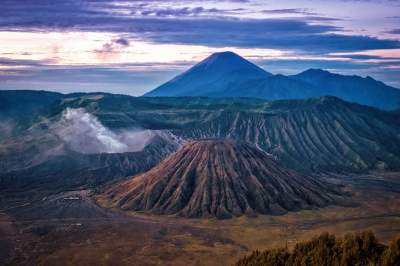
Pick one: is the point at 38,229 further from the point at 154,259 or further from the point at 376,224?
the point at 376,224

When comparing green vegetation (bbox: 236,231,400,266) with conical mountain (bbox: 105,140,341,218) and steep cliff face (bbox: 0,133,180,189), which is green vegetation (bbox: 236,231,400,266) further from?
steep cliff face (bbox: 0,133,180,189)

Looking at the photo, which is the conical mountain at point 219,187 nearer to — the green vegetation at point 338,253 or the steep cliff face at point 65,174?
the steep cliff face at point 65,174

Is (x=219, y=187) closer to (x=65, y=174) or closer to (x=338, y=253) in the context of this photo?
(x=65, y=174)

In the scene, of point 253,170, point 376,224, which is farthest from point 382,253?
point 253,170

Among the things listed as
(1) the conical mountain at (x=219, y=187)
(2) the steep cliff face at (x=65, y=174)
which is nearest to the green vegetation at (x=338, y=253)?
(1) the conical mountain at (x=219, y=187)

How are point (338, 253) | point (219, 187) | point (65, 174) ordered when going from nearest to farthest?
point (338, 253)
point (219, 187)
point (65, 174)

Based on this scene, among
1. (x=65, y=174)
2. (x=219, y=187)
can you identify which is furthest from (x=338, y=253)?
(x=65, y=174)

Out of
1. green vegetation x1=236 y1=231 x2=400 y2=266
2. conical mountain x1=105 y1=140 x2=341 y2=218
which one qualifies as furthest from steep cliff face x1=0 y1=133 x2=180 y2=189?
green vegetation x1=236 y1=231 x2=400 y2=266

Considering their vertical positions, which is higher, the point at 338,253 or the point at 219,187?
the point at 338,253
